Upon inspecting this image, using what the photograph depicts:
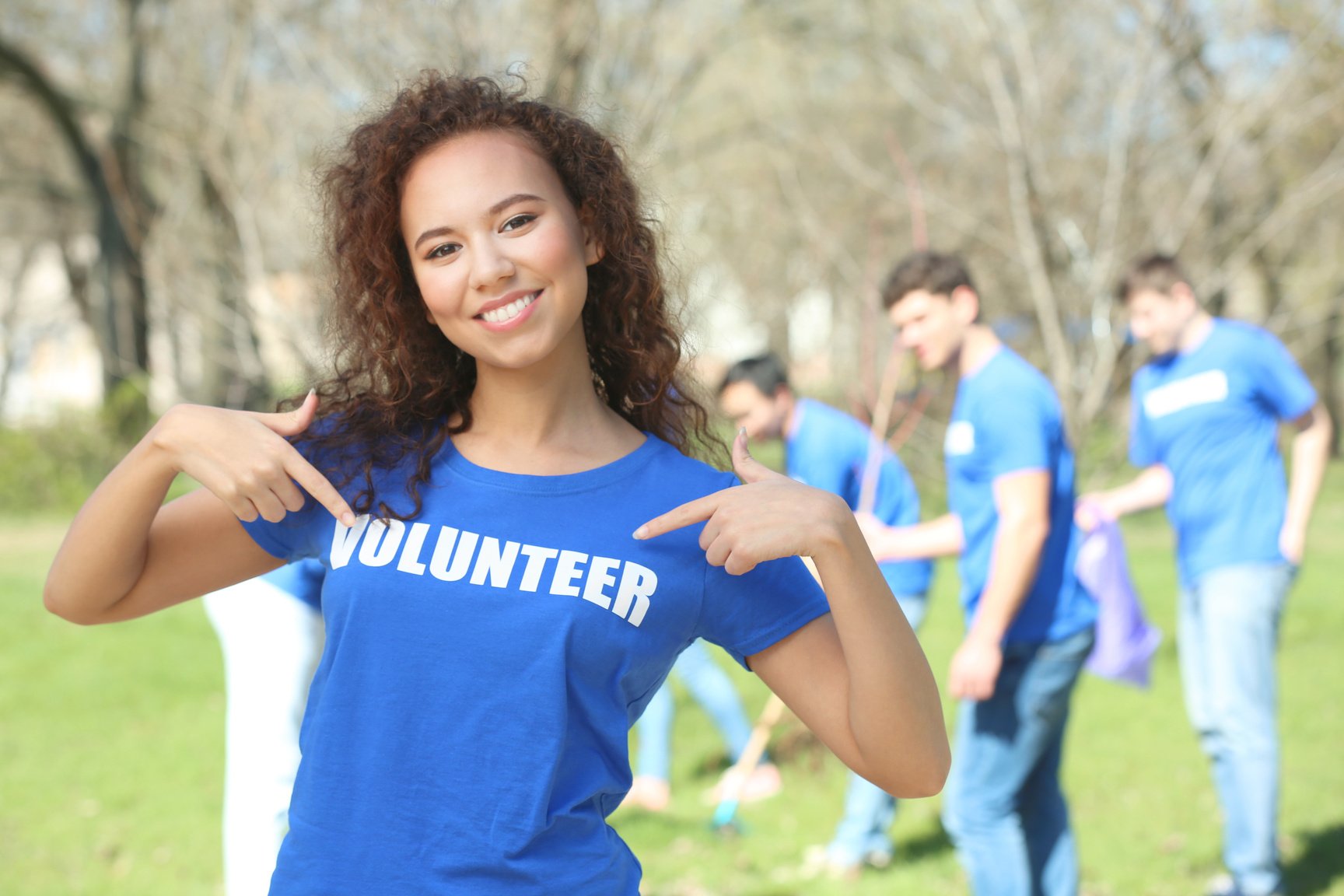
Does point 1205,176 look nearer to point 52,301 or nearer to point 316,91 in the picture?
point 316,91

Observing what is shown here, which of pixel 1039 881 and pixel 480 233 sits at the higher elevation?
pixel 480 233

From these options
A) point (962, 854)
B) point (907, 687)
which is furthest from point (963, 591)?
point (907, 687)

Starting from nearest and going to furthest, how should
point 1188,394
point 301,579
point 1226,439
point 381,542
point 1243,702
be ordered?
point 381,542, point 301,579, point 1243,702, point 1226,439, point 1188,394

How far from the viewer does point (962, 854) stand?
3.64 metres

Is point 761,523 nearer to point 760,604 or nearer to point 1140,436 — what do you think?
point 760,604

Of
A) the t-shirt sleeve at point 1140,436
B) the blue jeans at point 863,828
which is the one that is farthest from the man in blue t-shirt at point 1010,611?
the t-shirt sleeve at point 1140,436

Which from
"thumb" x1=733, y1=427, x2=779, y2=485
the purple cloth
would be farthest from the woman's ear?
the purple cloth

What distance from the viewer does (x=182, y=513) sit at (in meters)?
1.77

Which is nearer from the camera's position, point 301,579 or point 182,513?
point 182,513

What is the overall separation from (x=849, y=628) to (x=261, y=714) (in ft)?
7.11

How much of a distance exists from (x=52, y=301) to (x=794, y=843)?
3475cm

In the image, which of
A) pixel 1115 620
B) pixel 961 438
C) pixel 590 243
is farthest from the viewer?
pixel 1115 620

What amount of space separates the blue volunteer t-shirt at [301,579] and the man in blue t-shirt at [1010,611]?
1678 millimetres

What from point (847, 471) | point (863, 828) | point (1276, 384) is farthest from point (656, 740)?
point (1276, 384)
